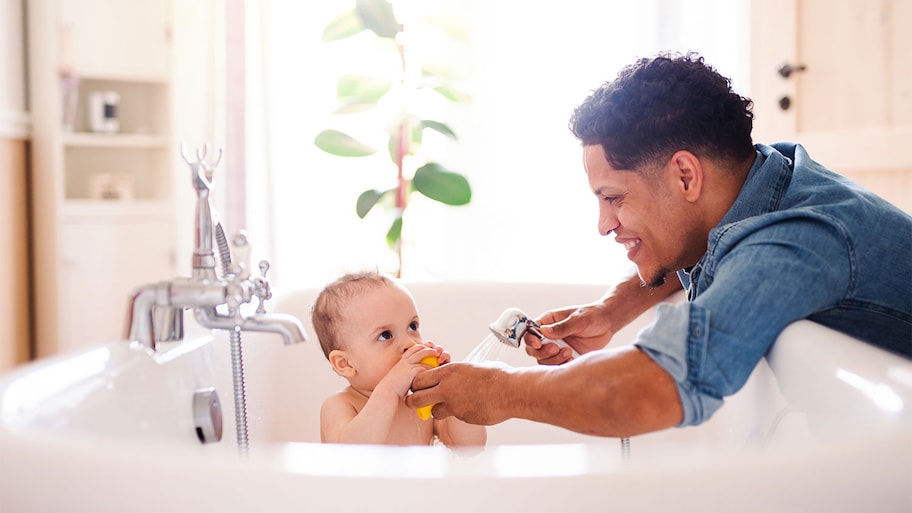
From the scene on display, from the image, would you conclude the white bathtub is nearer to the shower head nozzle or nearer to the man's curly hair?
the man's curly hair

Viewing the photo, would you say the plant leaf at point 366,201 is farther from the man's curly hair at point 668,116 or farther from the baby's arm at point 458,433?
the man's curly hair at point 668,116

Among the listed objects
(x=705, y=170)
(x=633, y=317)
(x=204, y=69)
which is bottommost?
(x=633, y=317)

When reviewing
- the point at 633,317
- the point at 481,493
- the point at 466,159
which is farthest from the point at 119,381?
the point at 466,159

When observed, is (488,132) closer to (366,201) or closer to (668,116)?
(366,201)

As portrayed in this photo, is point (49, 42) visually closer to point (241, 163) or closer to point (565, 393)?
point (241, 163)

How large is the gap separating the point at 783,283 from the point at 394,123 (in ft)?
6.67

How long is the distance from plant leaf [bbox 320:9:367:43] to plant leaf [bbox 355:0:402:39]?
0.03m

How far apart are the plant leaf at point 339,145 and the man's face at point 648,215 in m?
1.46

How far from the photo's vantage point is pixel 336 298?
4.83ft

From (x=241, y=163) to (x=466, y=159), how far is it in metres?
0.83

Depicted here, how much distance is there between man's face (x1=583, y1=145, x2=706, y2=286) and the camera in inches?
53.1

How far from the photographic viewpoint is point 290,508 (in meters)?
0.66

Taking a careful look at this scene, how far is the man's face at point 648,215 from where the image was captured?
135cm

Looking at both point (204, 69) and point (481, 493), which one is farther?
point (204, 69)
